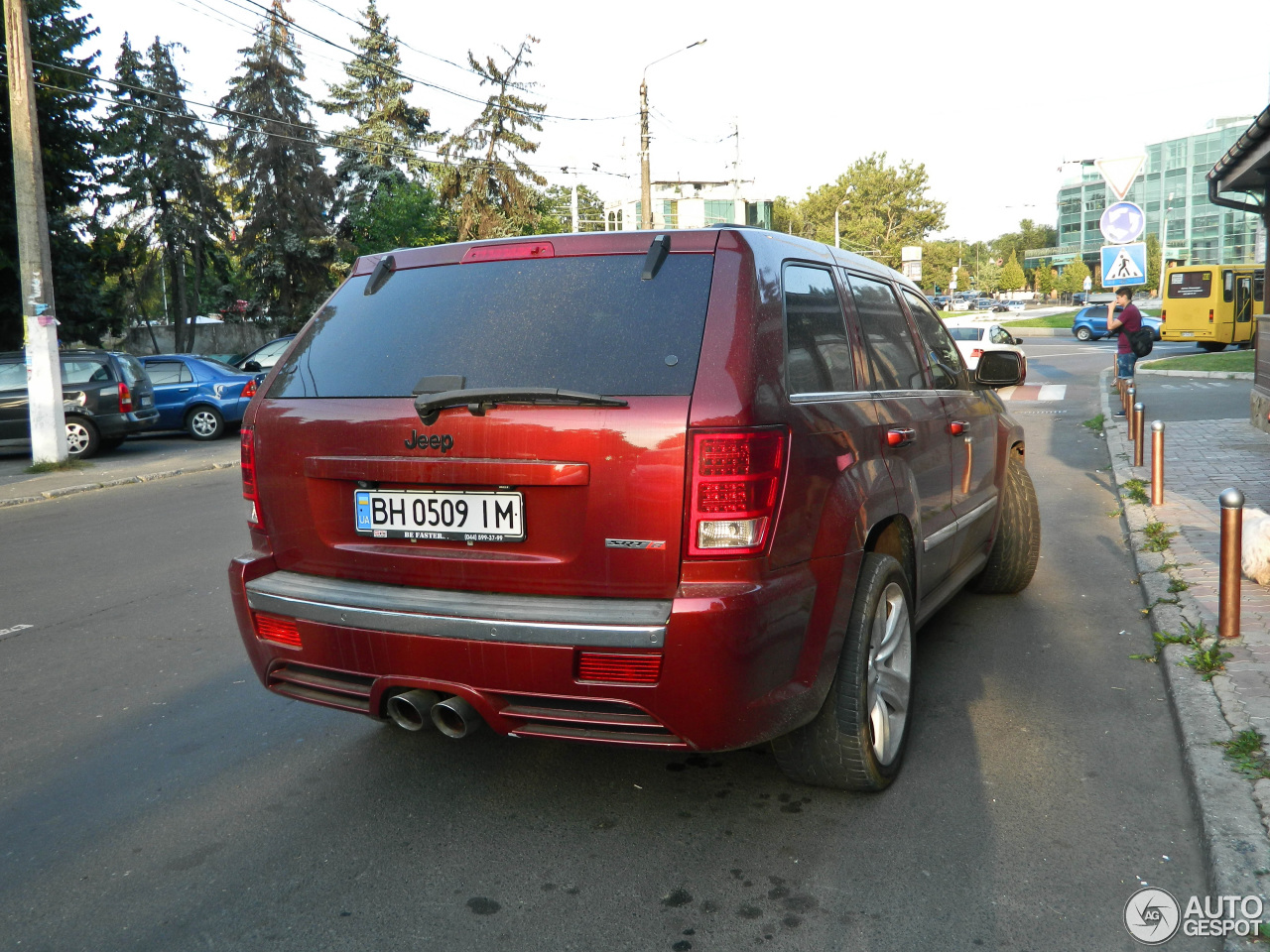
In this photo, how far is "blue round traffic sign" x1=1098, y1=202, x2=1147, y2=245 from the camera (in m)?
13.5

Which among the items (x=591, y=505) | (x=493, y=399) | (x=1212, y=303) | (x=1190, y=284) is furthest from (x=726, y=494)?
(x=1190, y=284)

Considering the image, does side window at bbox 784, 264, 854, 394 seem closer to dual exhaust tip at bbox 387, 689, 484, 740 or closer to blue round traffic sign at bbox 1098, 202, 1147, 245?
dual exhaust tip at bbox 387, 689, 484, 740

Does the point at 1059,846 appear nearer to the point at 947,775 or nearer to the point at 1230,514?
the point at 947,775

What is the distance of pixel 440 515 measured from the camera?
3.11 meters

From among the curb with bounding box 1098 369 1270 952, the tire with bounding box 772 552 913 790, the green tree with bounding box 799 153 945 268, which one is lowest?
the curb with bounding box 1098 369 1270 952

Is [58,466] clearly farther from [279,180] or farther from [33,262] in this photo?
[279,180]

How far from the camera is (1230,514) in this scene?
4805 millimetres

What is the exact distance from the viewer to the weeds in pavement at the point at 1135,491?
873 cm

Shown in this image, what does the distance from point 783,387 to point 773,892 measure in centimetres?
138

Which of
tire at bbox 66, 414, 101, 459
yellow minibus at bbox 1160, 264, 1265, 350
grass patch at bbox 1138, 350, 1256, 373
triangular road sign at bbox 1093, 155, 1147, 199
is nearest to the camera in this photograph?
triangular road sign at bbox 1093, 155, 1147, 199

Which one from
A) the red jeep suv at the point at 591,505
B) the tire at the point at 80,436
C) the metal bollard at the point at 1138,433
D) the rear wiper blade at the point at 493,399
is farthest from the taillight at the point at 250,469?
the tire at the point at 80,436

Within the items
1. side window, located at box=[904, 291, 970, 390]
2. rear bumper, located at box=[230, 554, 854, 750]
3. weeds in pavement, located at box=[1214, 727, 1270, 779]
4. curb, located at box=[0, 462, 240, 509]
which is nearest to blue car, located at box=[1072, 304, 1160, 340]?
curb, located at box=[0, 462, 240, 509]

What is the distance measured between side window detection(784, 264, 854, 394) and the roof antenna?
415 millimetres

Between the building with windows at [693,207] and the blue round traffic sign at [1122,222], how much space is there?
167ft
